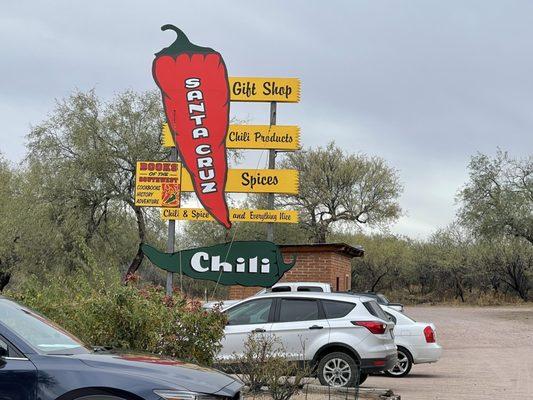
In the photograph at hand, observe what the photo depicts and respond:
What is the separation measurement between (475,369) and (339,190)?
3150cm

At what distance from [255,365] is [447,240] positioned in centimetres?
6158

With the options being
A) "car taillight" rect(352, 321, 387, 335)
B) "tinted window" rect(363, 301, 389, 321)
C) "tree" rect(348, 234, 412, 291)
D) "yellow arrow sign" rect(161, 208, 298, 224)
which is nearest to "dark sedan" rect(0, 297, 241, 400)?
"car taillight" rect(352, 321, 387, 335)

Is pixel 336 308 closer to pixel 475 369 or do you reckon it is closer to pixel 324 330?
pixel 324 330

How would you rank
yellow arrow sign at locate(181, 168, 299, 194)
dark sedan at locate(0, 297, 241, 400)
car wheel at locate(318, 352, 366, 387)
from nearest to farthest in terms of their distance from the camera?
dark sedan at locate(0, 297, 241, 400) → car wheel at locate(318, 352, 366, 387) → yellow arrow sign at locate(181, 168, 299, 194)

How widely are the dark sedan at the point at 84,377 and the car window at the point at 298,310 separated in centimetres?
678

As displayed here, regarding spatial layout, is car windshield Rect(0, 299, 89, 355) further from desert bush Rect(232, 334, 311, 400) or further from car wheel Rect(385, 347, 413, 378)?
car wheel Rect(385, 347, 413, 378)

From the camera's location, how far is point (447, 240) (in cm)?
6931

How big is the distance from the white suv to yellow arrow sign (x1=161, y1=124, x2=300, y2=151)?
7669mm

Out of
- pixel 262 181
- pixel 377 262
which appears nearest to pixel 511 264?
pixel 377 262

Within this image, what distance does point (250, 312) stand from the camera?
13305 mm

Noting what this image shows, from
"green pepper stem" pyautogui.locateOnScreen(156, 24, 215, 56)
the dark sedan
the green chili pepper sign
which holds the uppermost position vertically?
"green pepper stem" pyautogui.locateOnScreen(156, 24, 215, 56)

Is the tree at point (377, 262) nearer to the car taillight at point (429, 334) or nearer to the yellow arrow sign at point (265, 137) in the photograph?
the yellow arrow sign at point (265, 137)

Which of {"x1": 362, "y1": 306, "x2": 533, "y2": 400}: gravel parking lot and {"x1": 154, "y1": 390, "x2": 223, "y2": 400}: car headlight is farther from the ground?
{"x1": 154, "y1": 390, "x2": 223, "y2": 400}: car headlight

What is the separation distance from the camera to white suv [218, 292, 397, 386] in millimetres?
12609
